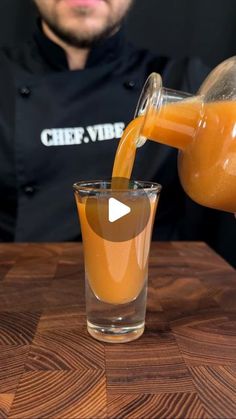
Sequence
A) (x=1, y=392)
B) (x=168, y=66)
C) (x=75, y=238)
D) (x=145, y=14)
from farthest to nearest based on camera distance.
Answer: (x=145, y=14) → (x=168, y=66) → (x=75, y=238) → (x=1, y=392)

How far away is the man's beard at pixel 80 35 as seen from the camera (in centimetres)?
132

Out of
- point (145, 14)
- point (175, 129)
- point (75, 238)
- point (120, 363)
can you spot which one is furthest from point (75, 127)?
point (120, 363)

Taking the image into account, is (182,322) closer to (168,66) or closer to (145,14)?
(168,66)

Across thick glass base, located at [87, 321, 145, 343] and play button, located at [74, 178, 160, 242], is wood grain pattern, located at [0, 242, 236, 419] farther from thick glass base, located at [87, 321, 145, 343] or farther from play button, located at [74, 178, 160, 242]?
play button, located at [74, 178, 160, 242]

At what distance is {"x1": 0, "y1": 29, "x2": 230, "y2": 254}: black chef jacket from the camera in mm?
1208

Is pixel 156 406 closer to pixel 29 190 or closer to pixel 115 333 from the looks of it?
pixel 115 333

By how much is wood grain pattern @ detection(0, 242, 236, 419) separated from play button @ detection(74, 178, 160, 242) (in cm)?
12

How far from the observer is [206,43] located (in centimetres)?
152

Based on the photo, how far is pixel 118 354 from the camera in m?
0.49

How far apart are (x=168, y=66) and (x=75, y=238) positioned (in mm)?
542

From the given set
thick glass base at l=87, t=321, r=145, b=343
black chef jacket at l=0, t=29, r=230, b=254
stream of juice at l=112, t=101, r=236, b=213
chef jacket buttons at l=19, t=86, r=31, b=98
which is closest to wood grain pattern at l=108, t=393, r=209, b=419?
thick glass base at l=87, t=321, r=145, b=343

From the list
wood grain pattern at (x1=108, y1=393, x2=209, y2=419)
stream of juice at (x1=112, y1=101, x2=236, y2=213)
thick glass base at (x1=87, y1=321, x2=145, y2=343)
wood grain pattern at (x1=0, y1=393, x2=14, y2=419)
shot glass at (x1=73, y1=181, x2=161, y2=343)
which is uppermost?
stream of juice at (x1=112, y1=101, x2=236, y2=213)

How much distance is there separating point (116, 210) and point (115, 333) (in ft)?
0.44

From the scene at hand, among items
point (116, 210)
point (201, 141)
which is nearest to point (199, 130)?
point (201, 141)
